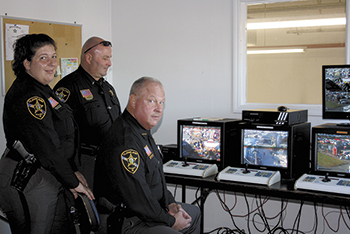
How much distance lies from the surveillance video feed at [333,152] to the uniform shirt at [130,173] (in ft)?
3.53

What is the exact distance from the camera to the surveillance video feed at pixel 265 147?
2.50m

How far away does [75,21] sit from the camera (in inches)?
136

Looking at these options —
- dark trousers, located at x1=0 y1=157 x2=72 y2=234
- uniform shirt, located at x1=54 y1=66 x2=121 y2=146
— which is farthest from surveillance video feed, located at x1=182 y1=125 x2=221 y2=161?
dark trousers, located at x1=0 y1=157 x2=72 y2=234

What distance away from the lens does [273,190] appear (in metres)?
2.28

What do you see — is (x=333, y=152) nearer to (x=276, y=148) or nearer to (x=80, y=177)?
(x=276, y=148)

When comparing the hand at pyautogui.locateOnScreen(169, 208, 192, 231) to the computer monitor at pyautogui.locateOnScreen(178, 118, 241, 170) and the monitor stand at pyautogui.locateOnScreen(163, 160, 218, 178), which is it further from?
the computer monitor at pyautogui.locateOnScreen(178, 118, 241, 170)

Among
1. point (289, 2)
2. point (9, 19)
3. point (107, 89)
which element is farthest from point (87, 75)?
point (289, 2)

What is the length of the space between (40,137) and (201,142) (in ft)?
4.10

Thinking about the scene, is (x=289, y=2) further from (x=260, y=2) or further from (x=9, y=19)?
(x=9, y=19)

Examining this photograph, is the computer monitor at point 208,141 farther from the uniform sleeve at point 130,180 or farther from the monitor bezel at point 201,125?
the uniform sleeve at point 130,180

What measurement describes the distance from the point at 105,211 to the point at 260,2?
2267 mm

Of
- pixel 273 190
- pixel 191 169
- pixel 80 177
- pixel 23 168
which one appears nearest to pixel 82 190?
pixel 80 177

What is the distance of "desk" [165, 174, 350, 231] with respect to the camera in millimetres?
2123

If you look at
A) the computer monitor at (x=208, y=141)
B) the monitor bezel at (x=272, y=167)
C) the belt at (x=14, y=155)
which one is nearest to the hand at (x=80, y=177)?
the belt at (x=14, y=155)
